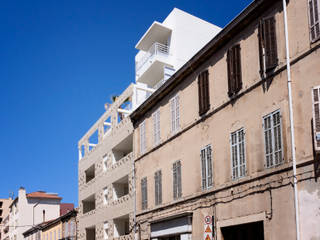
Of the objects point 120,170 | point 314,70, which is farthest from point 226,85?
point 120,170

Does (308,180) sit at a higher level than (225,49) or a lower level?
lower

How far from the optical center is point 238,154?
725 inches

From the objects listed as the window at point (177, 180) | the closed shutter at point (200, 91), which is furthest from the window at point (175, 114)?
the closed shutter at point (200, 91)

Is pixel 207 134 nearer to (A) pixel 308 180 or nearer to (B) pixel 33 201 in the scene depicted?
(A) pixel 308 180

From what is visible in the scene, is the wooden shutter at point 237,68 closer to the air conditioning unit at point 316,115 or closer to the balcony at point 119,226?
the air conditioning unit at point 316,115

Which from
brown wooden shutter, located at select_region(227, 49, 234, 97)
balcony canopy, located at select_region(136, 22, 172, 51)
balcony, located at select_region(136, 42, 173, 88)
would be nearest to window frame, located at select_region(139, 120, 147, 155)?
balcony, located at select_region(136, 42, 173, 88)

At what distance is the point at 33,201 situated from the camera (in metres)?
80.5

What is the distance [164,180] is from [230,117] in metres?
6.85

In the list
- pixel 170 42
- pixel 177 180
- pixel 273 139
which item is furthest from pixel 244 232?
pixel 170 42

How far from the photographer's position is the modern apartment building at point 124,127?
1289 inches

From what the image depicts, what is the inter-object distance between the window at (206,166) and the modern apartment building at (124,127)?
9983 millimetres

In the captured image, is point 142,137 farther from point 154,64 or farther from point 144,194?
point 154,64

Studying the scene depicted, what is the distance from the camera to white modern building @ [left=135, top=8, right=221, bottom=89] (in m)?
36.0

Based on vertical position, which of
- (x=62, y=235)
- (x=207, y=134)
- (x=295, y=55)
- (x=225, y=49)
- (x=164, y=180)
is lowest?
(x=62, y=235)
